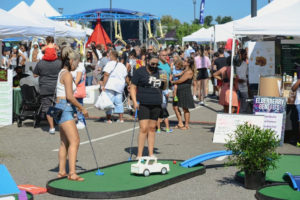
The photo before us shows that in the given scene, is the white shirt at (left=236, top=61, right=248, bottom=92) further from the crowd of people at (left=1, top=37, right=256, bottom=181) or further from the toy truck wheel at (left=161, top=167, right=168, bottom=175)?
the toy truck wheel at (left=161, top=167, right=168, bottom=175)

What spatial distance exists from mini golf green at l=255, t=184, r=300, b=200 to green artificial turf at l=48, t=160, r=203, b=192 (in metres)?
1.34

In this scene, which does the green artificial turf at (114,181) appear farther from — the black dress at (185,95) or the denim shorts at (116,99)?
the denim shorts at (116,99)

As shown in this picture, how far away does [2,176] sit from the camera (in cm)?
621

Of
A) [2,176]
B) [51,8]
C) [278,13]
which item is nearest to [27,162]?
[2,176]

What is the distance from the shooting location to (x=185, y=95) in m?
13.1

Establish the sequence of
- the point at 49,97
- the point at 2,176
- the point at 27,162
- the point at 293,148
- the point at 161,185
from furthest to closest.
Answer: the point at 49,97, the point at 293,148, the point at 27,162, the point at 161,185, the point at 2,176

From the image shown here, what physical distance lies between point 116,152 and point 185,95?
3275 mm

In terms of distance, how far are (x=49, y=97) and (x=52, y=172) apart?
15.2 ft

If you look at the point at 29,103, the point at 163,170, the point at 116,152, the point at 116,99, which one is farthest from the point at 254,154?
the point at 29,103

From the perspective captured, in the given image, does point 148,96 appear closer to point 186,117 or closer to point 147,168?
point 147,168

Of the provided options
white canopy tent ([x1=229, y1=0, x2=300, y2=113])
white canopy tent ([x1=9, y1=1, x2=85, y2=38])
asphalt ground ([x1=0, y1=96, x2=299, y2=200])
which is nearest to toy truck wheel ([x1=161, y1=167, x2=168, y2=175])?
asphalt ground ([x1=0, y1=96, x2=299, y2=200])

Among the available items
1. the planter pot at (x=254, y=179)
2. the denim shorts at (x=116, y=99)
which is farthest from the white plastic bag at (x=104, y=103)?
the planter pot at (x=254, y=179)

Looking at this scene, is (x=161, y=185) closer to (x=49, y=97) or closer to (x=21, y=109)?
(x=49, y=97)

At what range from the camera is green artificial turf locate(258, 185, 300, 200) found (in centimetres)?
683
